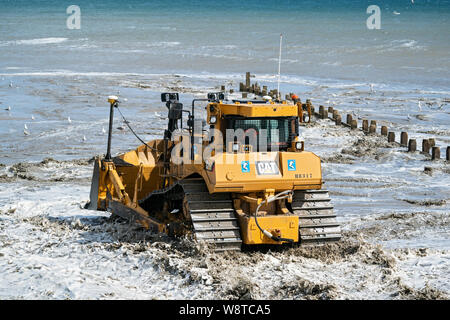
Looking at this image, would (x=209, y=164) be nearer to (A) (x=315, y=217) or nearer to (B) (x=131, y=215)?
(A) (x=315, y=217)

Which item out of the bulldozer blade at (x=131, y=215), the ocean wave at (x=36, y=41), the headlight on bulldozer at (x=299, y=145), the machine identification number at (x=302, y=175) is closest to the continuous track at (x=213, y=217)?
the bulldozer blade at (x=131, y=215)

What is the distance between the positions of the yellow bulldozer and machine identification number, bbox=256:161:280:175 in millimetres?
16

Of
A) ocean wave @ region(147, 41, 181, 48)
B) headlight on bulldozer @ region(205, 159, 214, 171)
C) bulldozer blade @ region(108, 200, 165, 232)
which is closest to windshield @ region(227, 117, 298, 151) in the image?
headlight on bulldozer @ region(205, 159, 214, 171)

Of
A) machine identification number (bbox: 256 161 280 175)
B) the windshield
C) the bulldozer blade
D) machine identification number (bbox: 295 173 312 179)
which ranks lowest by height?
the bulldozer blade

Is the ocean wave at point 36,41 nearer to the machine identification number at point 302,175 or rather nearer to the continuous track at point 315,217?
the continuous track at point 315,217

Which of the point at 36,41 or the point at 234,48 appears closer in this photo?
the point at 234,48

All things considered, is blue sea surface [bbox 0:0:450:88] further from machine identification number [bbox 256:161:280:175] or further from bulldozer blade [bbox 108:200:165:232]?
machine identification number [bbox 256:161:280:175]

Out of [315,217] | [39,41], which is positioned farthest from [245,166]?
[39,41]

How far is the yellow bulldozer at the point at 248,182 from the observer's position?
1140 centimetres

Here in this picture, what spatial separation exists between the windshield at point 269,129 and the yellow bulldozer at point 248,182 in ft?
0.06

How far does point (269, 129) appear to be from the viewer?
12062mm

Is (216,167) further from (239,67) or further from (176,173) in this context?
(239,67)

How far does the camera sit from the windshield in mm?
11984

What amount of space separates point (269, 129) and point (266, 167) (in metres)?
0.82
